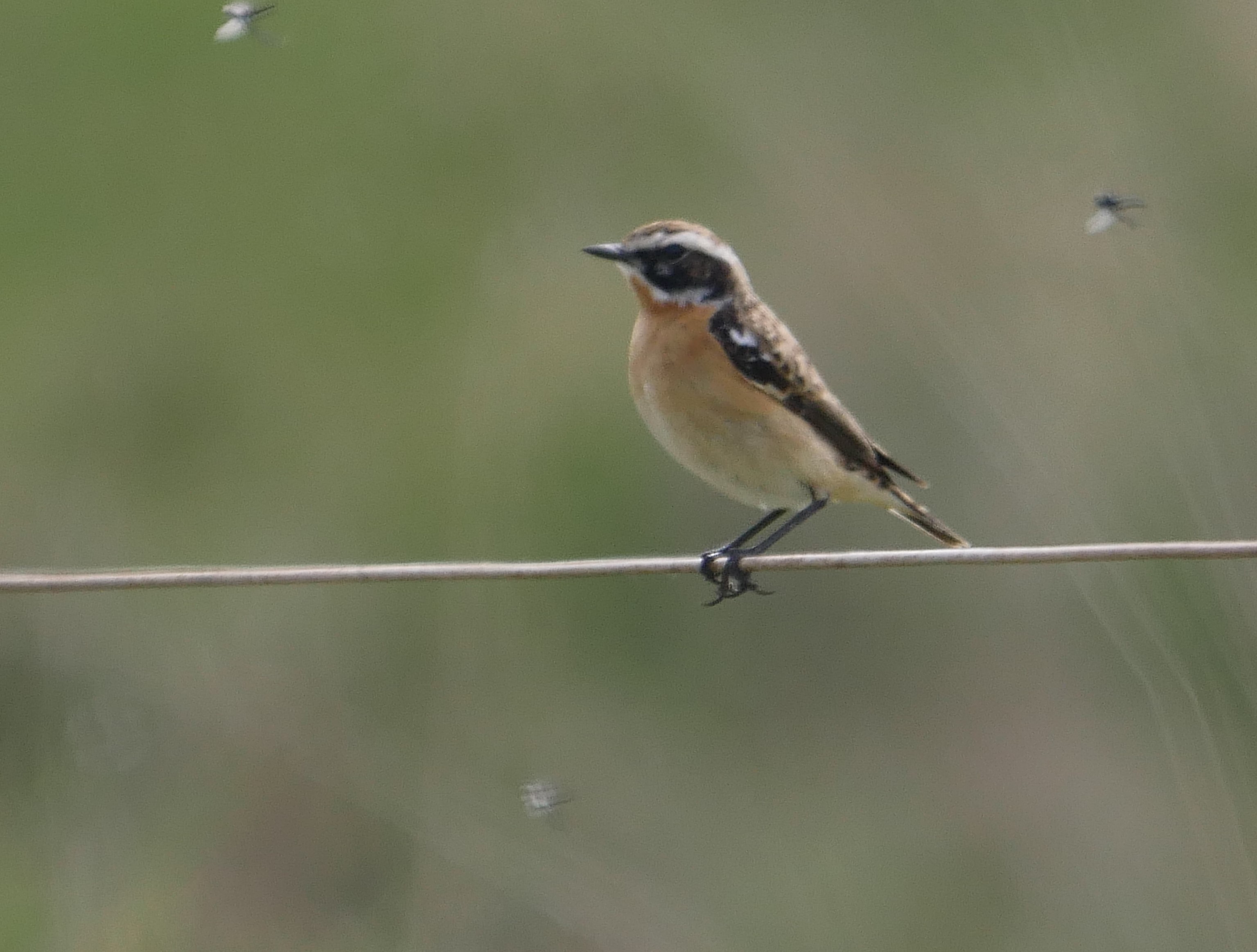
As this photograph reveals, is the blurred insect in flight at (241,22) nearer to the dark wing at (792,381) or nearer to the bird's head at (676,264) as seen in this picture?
the bird's head at (676,264)

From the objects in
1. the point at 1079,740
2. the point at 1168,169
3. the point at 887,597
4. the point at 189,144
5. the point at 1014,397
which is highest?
the point at 189,144

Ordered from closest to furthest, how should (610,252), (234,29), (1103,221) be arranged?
(234,29), (610,252), (1103,221)

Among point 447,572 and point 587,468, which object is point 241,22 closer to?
point 447,572

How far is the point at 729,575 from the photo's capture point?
5277mm

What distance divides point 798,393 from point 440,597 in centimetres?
207

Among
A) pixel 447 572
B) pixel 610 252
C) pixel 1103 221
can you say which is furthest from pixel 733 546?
pixel 447 572

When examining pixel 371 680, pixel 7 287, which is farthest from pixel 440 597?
pixel 7 287

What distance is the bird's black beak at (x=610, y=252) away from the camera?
5.35m

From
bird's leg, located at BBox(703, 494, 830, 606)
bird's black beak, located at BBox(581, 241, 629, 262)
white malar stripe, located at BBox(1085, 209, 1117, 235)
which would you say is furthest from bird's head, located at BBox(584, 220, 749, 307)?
white malar stripe, located at BBox(1085, 209, 1117, 235)

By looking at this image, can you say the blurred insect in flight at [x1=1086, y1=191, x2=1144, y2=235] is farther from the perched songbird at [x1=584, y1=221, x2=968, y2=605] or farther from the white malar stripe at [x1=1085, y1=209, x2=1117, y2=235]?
the perched songbird at [x1=584, y1=221, x2=968, y2=605]

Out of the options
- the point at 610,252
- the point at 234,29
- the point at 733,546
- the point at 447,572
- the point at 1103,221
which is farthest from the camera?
the point at 733,546

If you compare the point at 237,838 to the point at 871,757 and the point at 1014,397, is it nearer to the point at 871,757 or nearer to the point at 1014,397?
the point at 871,757

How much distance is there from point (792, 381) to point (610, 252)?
0.65 meters

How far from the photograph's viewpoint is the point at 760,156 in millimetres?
8102
